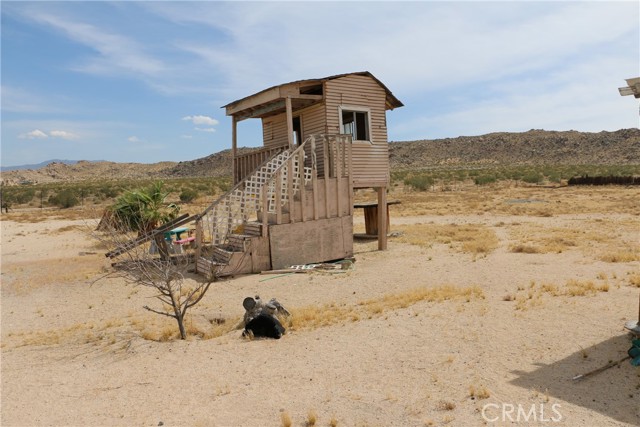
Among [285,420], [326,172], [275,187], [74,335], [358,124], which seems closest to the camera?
[285,420]

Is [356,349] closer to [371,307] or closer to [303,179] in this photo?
[371,307]

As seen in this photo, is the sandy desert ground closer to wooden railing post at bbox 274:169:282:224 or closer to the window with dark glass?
wooden railing post at bbox 274:169:282:224

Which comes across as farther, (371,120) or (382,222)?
(382,222)

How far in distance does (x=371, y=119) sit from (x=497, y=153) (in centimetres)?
9929

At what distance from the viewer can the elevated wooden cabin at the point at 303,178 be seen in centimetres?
1271

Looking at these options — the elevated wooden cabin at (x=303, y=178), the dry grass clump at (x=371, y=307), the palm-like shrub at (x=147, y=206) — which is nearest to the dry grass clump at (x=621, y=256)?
the dry grass clump at (x=371, y=307)

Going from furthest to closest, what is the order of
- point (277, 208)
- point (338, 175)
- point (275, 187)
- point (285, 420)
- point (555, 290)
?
point (338, 175) → point (277, 208) → point (275, 187) → point (555, 290) → point (285, 420)

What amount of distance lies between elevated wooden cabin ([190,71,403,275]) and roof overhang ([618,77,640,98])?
7923 millimetres

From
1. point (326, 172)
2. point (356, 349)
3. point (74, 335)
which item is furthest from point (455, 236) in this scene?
point (74, 335)

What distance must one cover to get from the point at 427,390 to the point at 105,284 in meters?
9.44

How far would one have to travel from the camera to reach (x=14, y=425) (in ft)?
17.2

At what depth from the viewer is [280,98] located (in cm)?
1361

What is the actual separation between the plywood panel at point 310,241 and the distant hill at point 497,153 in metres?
87.0

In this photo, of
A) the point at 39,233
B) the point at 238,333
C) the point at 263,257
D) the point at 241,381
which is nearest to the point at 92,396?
the point at 241,381
